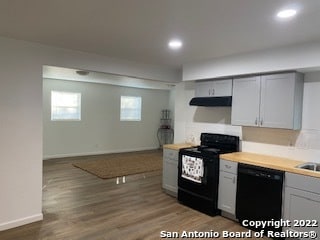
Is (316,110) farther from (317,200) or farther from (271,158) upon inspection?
(317,200)

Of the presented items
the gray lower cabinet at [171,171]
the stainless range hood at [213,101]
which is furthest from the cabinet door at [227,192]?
the stainless range hood at [213,101]

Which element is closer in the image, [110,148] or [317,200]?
[317,200]

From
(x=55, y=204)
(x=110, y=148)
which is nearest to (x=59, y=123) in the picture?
(x=110, y=148)

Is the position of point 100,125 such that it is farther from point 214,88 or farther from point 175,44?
point 175,44

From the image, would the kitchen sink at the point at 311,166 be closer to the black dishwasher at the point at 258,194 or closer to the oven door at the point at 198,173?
the black dishwasher at the point at 258,194

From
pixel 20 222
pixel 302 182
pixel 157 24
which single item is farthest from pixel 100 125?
pixel 302 182

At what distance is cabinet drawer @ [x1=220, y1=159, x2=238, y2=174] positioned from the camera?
3348 millimetres

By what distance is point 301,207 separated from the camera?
8.97ft

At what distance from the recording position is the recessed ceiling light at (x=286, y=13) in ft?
Answer: 6.62

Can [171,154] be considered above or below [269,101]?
below

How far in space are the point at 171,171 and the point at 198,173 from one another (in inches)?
29.9

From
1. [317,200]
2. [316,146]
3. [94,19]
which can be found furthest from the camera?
[316,146]

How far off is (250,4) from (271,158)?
2266 mm

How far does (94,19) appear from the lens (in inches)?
90.8
